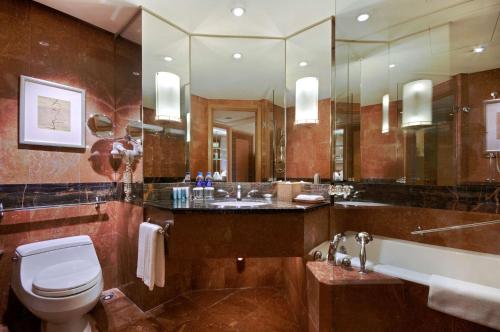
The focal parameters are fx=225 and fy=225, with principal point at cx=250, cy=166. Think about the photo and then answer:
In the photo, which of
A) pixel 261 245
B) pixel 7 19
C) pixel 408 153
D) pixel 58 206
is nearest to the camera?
pixel 261 245

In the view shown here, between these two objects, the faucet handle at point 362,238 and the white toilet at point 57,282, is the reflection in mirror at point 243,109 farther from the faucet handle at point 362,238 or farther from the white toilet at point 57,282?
the white toilet at point 57,282

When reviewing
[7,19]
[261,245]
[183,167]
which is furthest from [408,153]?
[7,19]

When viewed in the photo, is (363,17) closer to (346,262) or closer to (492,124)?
(492,124)

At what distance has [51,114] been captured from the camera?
6.02 feet

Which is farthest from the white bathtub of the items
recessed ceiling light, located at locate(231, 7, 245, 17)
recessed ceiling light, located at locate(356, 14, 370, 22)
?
recessed ceiling light, located at locate(231, 7, 245, 17)

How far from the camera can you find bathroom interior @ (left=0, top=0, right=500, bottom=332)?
5.03 feet

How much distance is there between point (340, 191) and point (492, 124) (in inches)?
50.1

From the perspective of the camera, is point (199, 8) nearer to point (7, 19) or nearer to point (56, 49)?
point (56, 49)

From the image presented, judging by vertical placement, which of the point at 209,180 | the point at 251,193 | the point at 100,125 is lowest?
the point at 251,193

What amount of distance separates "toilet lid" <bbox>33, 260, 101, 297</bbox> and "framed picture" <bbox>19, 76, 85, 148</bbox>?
97 cm

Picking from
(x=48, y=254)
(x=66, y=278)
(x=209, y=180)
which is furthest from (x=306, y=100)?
(x=48, y=254)

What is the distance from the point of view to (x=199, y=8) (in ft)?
6.16

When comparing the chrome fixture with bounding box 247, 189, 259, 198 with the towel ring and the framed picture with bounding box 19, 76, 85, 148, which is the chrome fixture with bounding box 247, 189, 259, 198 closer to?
the towel ring

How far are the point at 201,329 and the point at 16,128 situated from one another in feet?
6.75
